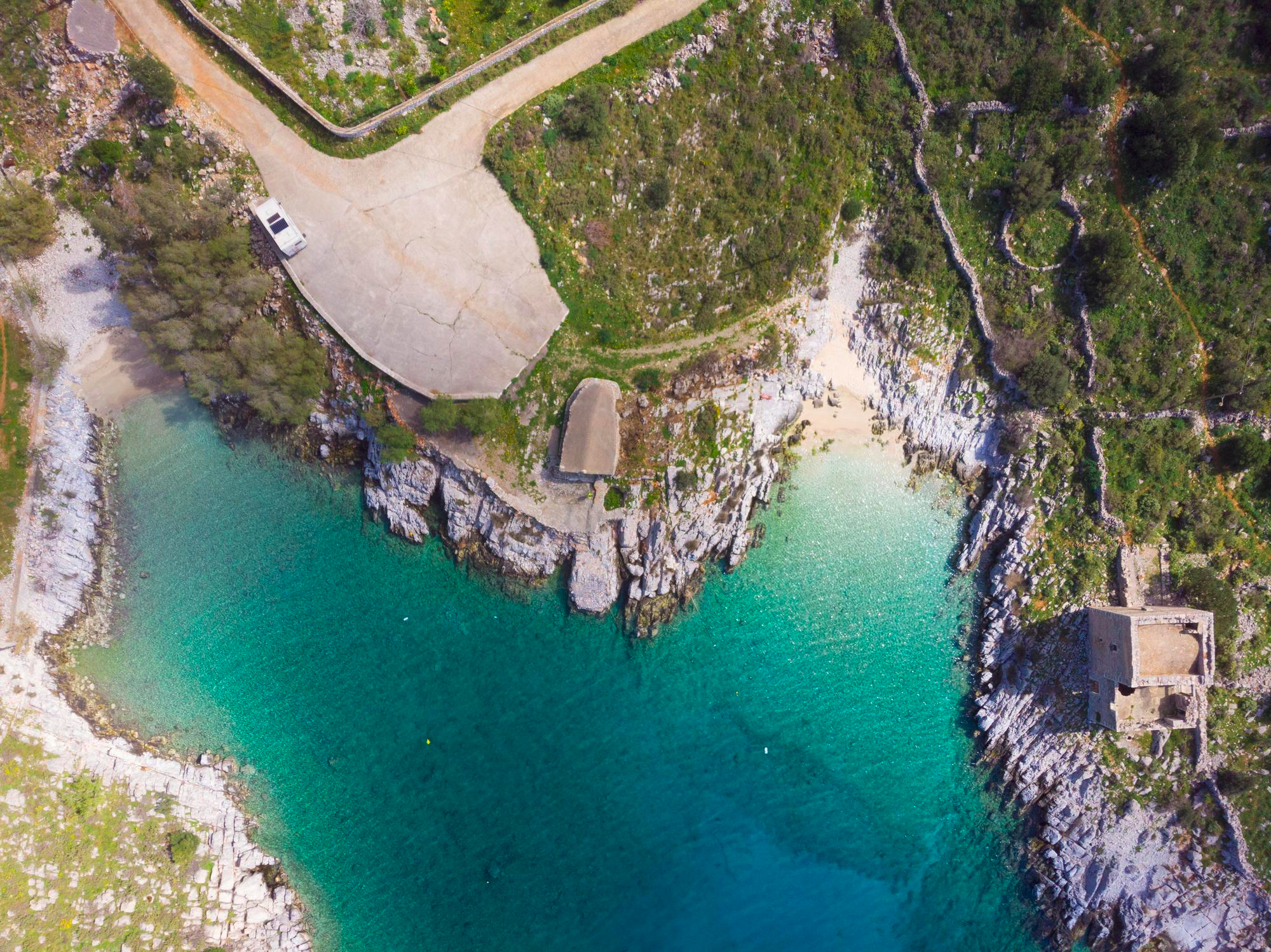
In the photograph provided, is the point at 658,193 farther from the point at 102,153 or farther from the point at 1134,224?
the point at 102,153

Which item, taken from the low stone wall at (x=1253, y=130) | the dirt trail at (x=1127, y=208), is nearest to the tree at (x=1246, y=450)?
the dirt trail at (x=1127, y=208)

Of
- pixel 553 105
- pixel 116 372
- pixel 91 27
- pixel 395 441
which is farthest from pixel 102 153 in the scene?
pixel 553 105

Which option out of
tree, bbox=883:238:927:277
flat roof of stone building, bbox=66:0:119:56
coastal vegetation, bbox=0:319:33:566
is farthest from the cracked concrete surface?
coastal vegetation, bbox=0:319:33:566

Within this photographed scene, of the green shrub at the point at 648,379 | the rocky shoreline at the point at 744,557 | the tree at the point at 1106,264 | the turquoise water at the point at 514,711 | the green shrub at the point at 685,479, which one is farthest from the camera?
the turquoise water at the point at 514,711

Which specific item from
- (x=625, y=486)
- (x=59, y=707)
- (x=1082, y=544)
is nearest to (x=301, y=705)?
(x=59, y=707)

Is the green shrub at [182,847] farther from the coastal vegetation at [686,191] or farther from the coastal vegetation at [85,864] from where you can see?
the coastal vegetation at [686,191]
